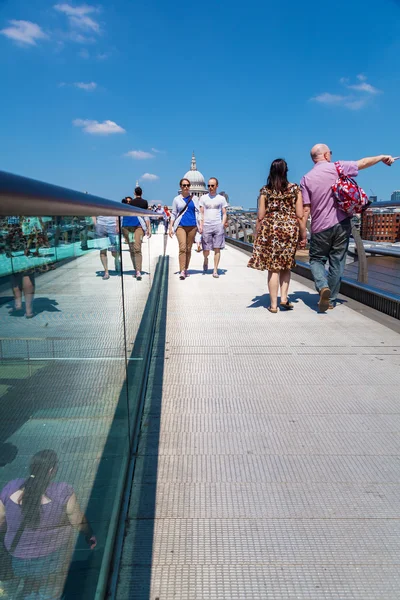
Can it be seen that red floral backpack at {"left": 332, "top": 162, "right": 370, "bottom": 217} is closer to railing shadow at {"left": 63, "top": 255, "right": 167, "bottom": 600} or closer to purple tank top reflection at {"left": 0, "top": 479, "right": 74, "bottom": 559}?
railing shadow at {"left": 63, "top": 255, "right": 167, "bottom": 600}

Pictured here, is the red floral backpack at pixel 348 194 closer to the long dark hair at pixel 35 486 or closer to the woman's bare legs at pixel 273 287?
the woman's bare legs at pixel 273 287

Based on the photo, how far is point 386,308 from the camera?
566cm

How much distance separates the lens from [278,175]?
18.8ft

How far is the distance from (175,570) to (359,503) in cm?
84

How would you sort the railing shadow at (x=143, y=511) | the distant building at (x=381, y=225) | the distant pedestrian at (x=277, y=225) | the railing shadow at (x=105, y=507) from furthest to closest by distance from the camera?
1. the distant building at (x=381, y=225)
2. the distant pedestrian at (x=277, y=225)
3. the railing shadow at (x=143, y=511)
4. the railing shadow at (x=105, y=507)

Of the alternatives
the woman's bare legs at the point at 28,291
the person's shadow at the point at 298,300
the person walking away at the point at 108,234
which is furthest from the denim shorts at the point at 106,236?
the person's shadow at the point at 298,300

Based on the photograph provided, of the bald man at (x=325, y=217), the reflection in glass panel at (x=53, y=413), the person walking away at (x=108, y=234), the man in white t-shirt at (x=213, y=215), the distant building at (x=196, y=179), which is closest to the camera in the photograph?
the reflection in glass panel at (x=53, y=413)

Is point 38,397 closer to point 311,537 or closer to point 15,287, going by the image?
point 15,287

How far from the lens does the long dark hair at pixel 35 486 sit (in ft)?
3.30

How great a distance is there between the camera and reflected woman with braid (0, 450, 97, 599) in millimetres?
949

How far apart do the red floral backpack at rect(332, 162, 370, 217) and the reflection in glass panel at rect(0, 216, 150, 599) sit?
159 inches

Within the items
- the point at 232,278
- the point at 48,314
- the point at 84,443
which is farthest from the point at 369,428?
the point at 232,278

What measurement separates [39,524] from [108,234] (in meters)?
1.48

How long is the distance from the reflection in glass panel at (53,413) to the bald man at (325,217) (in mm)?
4156
